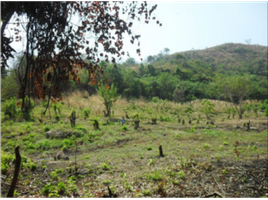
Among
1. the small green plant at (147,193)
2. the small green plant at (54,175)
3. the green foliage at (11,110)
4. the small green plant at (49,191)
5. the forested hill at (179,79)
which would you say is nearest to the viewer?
the small green plant at (49,191)

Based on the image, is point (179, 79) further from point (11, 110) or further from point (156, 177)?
point (156, 177)

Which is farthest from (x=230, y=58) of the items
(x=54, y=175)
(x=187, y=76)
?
(x=54, y=175)

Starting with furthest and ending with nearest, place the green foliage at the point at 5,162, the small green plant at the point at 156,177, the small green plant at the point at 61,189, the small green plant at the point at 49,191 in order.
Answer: the small green plant at the point at 156,177 < the green foliage at the point at 5,162 < the small green plant at the point at 61,189 < the small green plant at the point at 49,191

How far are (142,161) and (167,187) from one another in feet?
7.78

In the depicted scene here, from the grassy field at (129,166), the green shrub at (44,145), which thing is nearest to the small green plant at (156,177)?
the grassy field at (129,166)

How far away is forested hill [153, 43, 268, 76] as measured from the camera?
56031 mm

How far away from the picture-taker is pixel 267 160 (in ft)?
23.9

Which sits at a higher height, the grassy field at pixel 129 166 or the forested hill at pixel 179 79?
the forested hill at pixel 179 79

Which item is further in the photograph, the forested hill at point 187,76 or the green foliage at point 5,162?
the forested hill at point 187,76

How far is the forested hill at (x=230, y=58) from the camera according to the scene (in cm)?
5603

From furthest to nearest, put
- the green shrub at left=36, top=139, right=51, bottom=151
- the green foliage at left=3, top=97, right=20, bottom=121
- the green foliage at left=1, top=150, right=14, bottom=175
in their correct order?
the green foliage at left=3, top=97, right=20, bottom=121 < the green shrub at left=36, top=139, right=51, bottom=151 < the green foliage at left=1, top=150, right=14, bottom=175

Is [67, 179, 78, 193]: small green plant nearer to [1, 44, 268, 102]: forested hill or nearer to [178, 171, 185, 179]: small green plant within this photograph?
[178, 171, 185, 179]: small green plant

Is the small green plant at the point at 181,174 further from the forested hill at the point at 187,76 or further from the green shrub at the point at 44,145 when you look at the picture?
the forested hill at the point at 187,76

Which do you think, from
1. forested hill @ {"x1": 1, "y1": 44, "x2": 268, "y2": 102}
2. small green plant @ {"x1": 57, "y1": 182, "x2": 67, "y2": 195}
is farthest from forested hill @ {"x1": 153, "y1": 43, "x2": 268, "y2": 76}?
small green plant @ {"x1": 57, "y1": 182, "x2": 67, "y2": 195}
